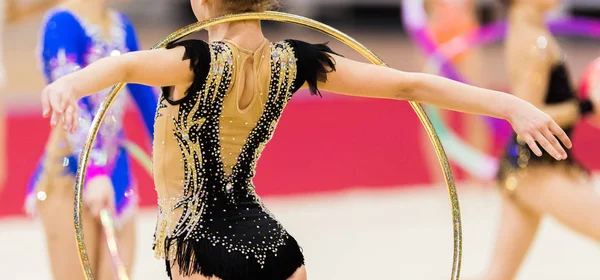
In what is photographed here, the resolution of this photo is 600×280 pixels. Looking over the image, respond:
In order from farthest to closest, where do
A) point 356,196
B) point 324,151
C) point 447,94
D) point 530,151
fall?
1. point 324,151
2. point 356,196
3. point 530,151
4. point 447,94

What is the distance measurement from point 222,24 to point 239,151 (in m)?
0.33

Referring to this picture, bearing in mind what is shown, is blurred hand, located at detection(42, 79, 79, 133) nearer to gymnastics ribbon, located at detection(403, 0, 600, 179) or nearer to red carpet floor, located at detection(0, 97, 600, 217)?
gymnastics ribbon, located at detection(403, 0, 600, 179)

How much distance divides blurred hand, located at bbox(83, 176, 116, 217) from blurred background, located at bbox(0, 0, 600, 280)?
1.54 metres

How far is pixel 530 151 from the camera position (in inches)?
154

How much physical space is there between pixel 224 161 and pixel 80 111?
1043mm

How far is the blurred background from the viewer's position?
5.32m

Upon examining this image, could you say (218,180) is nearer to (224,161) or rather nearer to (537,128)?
(224,161)

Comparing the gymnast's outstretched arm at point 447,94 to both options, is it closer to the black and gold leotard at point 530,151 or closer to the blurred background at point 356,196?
the black and gold leotard at point 530,151

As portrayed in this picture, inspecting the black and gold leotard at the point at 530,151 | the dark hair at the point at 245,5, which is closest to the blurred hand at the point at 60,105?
the dark hair at the point at 245,5

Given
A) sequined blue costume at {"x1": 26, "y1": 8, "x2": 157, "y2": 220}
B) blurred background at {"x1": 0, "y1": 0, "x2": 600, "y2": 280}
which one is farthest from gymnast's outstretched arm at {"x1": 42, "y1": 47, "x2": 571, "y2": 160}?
blurred background at {"x1": 0, "y1": 0, "x2": 600, "y2": 280}

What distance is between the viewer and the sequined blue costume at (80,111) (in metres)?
3.11

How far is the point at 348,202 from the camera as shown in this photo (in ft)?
22.9

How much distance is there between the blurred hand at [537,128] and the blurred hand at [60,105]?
1.06 meters

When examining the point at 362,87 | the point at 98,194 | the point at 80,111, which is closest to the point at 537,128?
the point at 362,87
